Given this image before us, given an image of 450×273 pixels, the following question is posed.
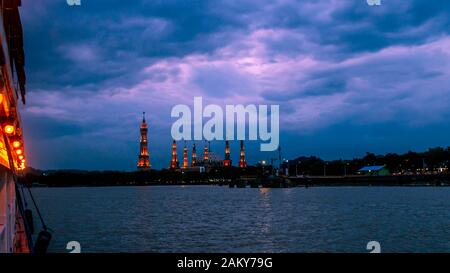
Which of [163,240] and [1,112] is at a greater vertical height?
[1,112]

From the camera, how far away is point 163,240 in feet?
130

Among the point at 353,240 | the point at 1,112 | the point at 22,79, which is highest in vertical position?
the point at 22,79

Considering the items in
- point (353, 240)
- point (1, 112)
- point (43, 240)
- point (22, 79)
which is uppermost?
point (22, 79)

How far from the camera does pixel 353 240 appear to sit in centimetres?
3894

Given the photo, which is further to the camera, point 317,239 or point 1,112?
point 317,239
